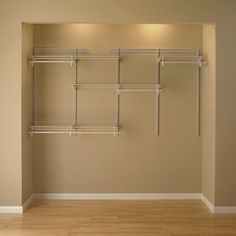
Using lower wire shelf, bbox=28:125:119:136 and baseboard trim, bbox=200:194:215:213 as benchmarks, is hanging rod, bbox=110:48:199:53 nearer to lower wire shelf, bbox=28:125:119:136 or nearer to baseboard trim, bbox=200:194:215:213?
lower wire shelf, bbox=28:125:119:136

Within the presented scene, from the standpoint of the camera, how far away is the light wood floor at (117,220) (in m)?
4.33

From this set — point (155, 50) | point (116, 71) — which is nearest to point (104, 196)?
point (116, 71)

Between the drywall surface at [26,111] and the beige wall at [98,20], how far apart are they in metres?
0.13

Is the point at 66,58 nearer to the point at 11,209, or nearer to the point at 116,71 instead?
the point at 116,71

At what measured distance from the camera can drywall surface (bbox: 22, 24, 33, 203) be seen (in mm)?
5043

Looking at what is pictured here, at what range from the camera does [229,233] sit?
14.0ft

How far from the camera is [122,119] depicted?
18.3 feet

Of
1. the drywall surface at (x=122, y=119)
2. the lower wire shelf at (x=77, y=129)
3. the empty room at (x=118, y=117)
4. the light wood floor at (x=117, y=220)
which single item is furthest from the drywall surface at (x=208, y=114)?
the lower wire shelf at (x=77, y=129)

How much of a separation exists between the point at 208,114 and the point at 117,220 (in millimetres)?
1669

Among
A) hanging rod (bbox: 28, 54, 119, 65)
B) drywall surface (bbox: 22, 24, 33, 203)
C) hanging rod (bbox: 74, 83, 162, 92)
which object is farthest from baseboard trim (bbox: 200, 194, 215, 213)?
drywall surface (bbox: 22, 24, 33, 203)

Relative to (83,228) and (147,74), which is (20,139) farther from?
(147,74)

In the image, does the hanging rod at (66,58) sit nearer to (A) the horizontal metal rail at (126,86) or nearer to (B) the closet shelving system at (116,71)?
(B) the closet shelving system at (116,71)

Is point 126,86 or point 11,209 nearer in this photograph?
point 11,209

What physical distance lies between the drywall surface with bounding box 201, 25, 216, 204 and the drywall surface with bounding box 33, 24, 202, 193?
0.51ft
